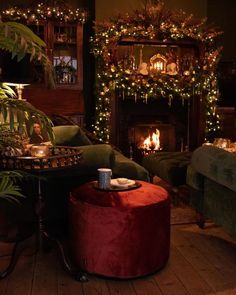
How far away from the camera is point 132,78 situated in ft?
19.3

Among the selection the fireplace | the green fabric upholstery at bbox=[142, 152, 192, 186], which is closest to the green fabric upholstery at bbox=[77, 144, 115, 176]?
the green fabric upholstery at bbox=[142, 152, 192, 186]

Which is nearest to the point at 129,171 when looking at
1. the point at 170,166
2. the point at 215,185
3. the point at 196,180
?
the point at 196,180

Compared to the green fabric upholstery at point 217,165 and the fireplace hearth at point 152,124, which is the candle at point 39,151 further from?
the fireplace hearth at point 152,124

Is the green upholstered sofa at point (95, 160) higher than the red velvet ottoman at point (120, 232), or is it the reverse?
the green upholstered sofa at point (95, 160)

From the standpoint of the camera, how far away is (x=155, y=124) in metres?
6.51

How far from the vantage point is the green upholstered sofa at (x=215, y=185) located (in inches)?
103

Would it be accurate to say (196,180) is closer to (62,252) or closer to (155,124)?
(62,252)

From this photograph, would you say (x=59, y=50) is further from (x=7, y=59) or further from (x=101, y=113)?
(x=7, y=59)

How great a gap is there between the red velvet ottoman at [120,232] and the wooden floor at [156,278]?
0.28ft

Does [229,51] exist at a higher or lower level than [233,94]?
higher

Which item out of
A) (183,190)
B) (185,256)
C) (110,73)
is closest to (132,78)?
(110,73)

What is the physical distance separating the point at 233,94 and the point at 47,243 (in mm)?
5491

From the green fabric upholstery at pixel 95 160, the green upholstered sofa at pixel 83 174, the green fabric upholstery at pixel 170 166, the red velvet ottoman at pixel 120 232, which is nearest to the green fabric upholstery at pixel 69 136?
the green upholstered sofa at pixel 83 174

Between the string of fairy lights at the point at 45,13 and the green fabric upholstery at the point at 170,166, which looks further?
the string of fairy lights at the point at 45,13
